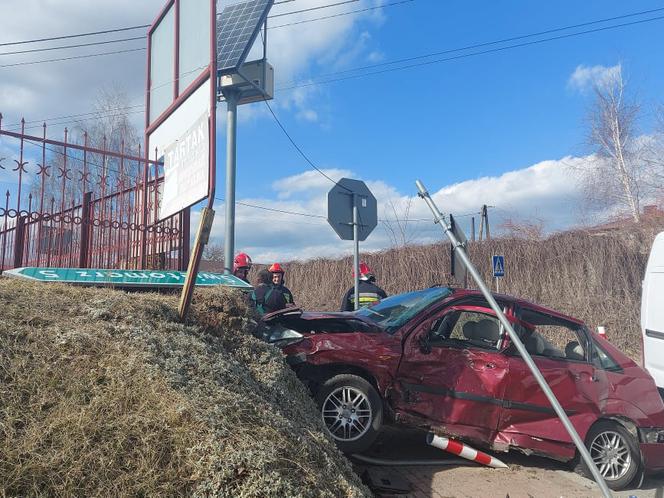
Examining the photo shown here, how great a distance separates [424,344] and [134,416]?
3377mm

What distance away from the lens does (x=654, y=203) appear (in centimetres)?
2203

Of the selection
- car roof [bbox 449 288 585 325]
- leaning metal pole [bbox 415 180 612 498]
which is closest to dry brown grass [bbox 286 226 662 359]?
car roof [bbox 449 288 585 325]

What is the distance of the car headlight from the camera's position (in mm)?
5617

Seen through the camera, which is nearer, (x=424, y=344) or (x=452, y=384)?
(x=452, y=384)

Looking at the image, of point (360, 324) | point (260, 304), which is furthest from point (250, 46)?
point (360, 324)

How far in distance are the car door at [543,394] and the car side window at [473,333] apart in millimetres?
250

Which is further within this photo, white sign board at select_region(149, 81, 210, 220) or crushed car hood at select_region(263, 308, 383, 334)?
crushed car hood at select_region(263, 308, 383, 334)

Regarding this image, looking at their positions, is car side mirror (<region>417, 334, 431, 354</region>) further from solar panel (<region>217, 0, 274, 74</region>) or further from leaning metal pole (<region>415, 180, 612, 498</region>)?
solar panel (<region>217, 0, 274, 74</region>)

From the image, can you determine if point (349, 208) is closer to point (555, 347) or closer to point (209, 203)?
point (555, 347)

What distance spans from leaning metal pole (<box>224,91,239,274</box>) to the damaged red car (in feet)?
13.7

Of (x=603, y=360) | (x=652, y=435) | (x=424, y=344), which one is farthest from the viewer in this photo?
(x=603, y=360)

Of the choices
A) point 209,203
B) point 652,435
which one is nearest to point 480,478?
point 652,435

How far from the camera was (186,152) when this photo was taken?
204 inches

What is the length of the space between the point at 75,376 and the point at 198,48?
373cm
